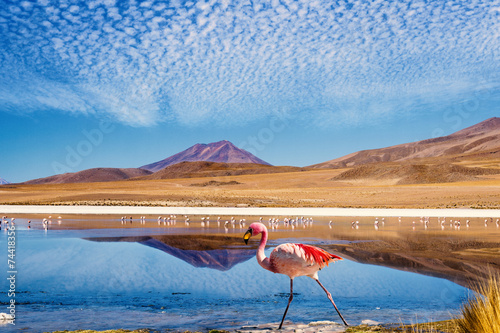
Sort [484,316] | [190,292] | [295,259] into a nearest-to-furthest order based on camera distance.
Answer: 1. [484,316]
2. [295,259]
3. [190,292]

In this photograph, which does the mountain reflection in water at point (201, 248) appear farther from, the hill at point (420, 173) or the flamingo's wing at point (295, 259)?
the hill at point (420, 173)

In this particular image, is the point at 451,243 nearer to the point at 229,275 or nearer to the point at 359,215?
the point at 229,275

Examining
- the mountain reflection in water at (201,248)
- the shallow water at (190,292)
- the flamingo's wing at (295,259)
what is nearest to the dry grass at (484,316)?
the shallow water at (190,292)

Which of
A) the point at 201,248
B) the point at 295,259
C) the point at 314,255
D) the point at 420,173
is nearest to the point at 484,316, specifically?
the point at 314,255

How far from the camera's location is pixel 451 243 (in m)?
15.0

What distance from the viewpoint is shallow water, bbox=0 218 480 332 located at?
266 inches

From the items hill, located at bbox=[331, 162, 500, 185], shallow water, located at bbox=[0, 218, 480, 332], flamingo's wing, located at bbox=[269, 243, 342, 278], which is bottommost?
shallow water, located at bbox=[0, 218, 480, 332]

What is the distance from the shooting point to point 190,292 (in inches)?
337

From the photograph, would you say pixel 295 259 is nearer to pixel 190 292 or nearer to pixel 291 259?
pixel 291 259

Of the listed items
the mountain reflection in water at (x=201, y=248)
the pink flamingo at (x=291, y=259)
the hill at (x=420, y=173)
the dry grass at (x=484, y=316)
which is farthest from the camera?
the hill at (x=420, y=173)

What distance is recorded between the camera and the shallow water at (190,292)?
677 cm

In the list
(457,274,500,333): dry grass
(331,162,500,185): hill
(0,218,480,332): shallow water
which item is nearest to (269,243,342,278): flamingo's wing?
(0,218,480,332): shallow water

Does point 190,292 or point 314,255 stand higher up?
point 314,255

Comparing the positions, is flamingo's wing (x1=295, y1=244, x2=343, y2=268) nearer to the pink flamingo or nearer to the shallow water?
the pink flamingo
